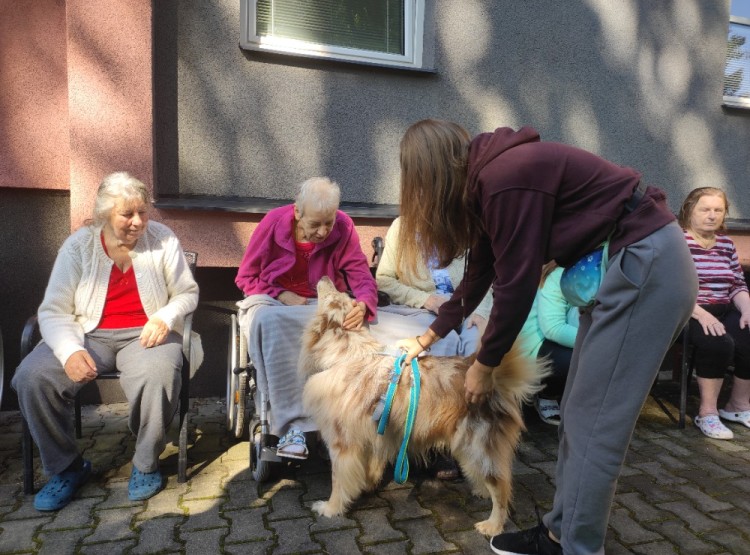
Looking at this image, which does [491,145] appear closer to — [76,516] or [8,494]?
[76,516]

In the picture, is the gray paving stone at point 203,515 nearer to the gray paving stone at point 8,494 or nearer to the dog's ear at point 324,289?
the gray paving stone at point 8,494

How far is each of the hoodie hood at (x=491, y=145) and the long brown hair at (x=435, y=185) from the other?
3cm

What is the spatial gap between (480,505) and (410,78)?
11.2 feet

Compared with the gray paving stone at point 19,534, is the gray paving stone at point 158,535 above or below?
above

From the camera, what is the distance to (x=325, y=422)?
2.75m

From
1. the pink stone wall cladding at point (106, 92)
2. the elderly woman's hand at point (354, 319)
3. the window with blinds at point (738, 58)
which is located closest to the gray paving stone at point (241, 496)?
the elderly woman's hand at point (354, 319)

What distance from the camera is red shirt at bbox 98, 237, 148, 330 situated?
330cm

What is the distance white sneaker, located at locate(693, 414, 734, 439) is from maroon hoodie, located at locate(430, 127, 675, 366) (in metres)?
2.76

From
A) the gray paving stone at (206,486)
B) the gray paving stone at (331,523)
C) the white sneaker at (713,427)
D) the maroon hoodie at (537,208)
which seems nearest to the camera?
→ the maroon hoodie at (537,208)

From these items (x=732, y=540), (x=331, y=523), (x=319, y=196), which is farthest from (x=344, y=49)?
(x=732, y=540)

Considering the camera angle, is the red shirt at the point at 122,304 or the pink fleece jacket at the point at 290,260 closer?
the red shirt at the point at 122,304

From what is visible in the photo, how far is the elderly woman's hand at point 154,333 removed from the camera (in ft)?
10.3

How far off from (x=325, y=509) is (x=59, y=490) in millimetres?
1367

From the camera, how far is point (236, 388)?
360 cm
